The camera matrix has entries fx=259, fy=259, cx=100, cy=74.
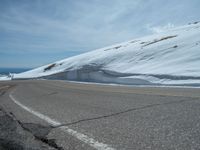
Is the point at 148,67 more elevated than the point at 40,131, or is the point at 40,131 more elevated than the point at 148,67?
the point at 148,67

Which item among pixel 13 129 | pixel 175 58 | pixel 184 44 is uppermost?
pixel 184 44

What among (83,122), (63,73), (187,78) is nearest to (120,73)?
(187,78)

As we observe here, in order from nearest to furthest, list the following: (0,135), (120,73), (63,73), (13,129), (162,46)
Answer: (0,135) → (13,129) → (120,73) → (162,46) → (63,73)

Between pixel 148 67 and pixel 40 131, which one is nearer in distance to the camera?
pixel 40 131

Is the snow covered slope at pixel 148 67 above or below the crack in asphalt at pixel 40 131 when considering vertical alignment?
above

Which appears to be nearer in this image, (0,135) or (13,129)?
(0,135)

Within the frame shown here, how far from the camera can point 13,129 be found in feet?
17.7

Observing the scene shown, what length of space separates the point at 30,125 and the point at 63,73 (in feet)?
116

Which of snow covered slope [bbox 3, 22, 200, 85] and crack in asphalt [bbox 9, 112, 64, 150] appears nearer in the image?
crack in asphalt [bbox 9, 112, 64, 150]

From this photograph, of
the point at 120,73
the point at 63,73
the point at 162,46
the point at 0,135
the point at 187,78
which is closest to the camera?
the point at 0,135

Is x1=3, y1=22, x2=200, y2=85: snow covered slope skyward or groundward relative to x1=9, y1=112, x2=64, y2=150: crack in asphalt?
skyward

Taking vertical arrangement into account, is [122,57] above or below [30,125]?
above

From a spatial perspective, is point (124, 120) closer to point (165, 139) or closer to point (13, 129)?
point (165, 139)

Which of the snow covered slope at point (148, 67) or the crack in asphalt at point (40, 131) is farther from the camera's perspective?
the snow covered slope at point (148, 67)
